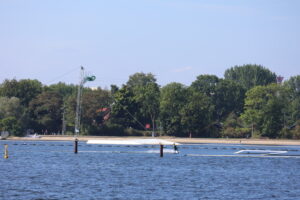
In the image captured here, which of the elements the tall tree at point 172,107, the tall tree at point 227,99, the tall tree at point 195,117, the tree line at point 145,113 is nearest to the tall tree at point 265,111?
the tree line at point 145,113

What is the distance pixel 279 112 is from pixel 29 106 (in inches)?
2309

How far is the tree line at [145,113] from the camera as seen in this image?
138575 millimetres

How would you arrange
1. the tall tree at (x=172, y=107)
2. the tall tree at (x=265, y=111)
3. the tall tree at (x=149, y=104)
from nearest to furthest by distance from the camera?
1. the tall tree at (x=265, y=111)
2. the tall tree at (x=172, y=107)
3. the tall tree at (x=149, y=104)

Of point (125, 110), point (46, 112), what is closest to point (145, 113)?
point (125, 110)

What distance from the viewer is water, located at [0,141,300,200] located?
1690 inches

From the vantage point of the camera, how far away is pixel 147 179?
52.5m

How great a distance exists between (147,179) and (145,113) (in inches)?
3779

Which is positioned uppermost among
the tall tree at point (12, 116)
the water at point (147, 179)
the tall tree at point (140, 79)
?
the tall tree at point (140, 79)

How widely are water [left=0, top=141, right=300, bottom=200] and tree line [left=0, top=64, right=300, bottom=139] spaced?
6101 centimetres

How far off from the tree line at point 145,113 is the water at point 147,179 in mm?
61013

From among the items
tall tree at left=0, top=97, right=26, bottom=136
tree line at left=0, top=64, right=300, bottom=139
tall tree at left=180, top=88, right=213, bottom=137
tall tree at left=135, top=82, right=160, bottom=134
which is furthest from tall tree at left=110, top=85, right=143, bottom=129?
tall tree at left=0, top=97, right=26, bottom=136

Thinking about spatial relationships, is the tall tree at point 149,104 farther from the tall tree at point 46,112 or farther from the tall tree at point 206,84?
the tall tree at point 206,84

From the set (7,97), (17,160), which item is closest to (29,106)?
(7,97)

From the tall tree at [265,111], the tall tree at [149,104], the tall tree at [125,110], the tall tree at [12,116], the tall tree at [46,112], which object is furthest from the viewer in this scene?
the tall tree at [149,104]
